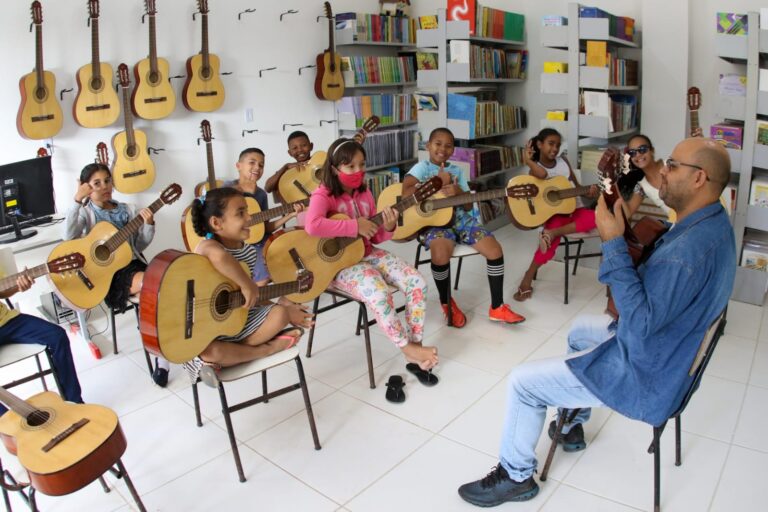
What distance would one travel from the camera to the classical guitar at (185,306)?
1.96m

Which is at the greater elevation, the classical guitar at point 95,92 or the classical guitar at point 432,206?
the classical guitar at point 95,92

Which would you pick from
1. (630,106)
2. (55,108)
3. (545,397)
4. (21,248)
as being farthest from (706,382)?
(55,108)

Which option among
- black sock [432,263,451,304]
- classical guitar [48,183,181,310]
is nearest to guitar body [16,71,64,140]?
classical guitar [48,183,181,310]

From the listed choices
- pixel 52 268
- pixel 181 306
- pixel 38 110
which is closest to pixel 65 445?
pixel 181 306

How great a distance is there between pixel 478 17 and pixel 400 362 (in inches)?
118

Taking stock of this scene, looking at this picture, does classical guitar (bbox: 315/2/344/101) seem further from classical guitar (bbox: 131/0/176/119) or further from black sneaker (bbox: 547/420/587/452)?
black sneaker (bbox: 547/420/587/452)

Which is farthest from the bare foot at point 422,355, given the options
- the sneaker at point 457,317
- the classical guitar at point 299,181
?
the classical guitar at point 299,181

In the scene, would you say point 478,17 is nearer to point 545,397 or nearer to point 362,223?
point 362,223

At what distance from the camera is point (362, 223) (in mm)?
2754

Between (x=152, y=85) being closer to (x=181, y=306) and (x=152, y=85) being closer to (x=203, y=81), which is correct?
(x=203, y=81)

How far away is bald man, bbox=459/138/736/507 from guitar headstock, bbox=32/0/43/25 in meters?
3.43

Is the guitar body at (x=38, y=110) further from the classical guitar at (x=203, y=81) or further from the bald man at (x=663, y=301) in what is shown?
the bald man at (x=663, y=301)

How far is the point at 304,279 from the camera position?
255cm

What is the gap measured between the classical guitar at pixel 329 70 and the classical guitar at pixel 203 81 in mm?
1014
